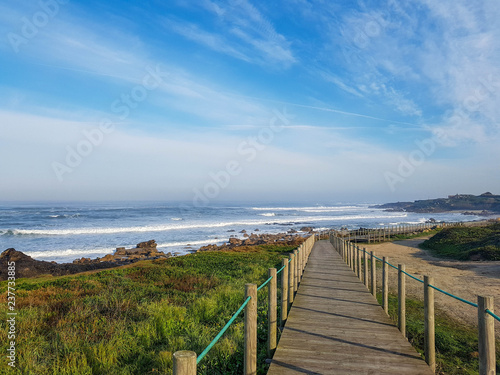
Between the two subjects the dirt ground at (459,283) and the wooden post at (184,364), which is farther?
the dirt ground at (459,283)

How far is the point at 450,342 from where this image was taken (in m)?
6.26

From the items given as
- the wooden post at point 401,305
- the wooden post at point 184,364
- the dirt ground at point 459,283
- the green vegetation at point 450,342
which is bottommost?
the dirt ground at point 459,283

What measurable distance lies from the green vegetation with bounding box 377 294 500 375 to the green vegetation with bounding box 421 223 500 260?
1267cm

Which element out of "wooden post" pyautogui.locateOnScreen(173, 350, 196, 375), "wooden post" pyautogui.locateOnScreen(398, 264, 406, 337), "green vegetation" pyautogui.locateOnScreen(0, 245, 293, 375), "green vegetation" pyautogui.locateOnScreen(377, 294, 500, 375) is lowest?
"green vegetation" pyautogui.locateOnScreen(377, 294, 500, 375)

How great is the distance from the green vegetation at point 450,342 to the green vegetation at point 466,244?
41.6ft

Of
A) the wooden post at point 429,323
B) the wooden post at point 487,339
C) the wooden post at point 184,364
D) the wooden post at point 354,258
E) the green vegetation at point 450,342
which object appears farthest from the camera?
the wooden post at point 354,258

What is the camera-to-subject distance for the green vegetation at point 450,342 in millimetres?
5211

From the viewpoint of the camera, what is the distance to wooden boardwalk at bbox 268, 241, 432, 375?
408cm

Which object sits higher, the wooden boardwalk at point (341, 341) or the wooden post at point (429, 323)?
the wooden post at point (429, 323)

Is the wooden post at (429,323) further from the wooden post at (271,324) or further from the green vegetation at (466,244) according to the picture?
the green vegetation at (466,244)

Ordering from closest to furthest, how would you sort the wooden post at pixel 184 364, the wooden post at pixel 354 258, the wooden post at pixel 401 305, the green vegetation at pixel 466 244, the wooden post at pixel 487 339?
the wooden post at pixel 184 364 → the wooden post at pixel 487 339 → the wooden post at pixel 401 305 → the wooden post at pixel 354 258 → the green vegetation at pixel 466 244

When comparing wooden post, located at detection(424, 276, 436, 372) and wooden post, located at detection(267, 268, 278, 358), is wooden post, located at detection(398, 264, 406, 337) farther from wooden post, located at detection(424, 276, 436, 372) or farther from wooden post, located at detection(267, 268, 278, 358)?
wooden post, located at detection(267, 268, 278, 358)

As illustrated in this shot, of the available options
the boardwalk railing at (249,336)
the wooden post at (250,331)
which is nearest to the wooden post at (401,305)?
the boardwalk railing at (249,336)

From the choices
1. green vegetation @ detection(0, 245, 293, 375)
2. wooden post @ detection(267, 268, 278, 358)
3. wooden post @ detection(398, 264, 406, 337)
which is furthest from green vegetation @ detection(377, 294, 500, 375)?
green vegetation @ detection(0, 245, 293, 375)
